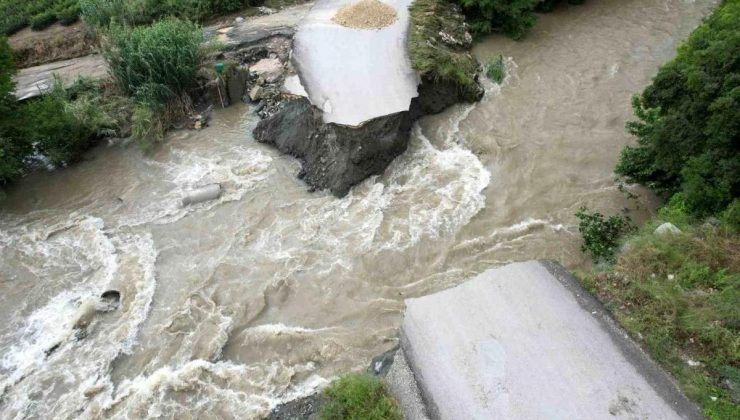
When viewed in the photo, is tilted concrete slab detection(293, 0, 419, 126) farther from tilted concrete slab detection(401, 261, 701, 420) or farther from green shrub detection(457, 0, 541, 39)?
tilted concrete slab detection(401, 261, 701, 420)

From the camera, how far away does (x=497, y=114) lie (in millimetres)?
10492

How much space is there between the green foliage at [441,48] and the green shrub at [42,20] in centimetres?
1131

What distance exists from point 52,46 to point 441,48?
11.4 meters

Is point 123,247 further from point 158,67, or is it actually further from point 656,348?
point 656,348

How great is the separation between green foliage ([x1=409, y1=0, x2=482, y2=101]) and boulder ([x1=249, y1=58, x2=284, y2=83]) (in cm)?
343

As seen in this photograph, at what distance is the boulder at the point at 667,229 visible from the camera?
6243 mm

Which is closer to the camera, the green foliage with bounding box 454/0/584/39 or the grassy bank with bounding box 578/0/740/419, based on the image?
the grassy bank with bounding box 578/0/740/419

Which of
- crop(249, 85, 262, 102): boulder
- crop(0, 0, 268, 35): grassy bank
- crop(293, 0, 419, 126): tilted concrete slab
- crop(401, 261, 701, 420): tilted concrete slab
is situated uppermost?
crop(0, 0, 268, 35): grassy bank

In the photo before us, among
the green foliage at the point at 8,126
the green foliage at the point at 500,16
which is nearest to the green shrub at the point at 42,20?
the green foliage at the point at 8,126

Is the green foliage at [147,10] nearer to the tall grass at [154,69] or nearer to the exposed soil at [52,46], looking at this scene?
the exposed soil at [52,46]

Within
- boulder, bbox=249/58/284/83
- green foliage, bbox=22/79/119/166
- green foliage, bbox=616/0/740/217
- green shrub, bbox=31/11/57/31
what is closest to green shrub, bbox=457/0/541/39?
boulder, bbox=249/58/284/83

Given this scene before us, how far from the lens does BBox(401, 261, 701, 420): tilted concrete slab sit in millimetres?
4898

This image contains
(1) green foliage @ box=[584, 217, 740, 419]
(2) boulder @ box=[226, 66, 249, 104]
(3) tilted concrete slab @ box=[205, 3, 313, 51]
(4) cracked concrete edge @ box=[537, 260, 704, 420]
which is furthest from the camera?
(3) tilted concrete slab @ box=[205, 3, 313, 51]

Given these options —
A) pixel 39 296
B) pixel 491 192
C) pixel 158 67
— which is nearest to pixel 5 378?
pixel 39 296
